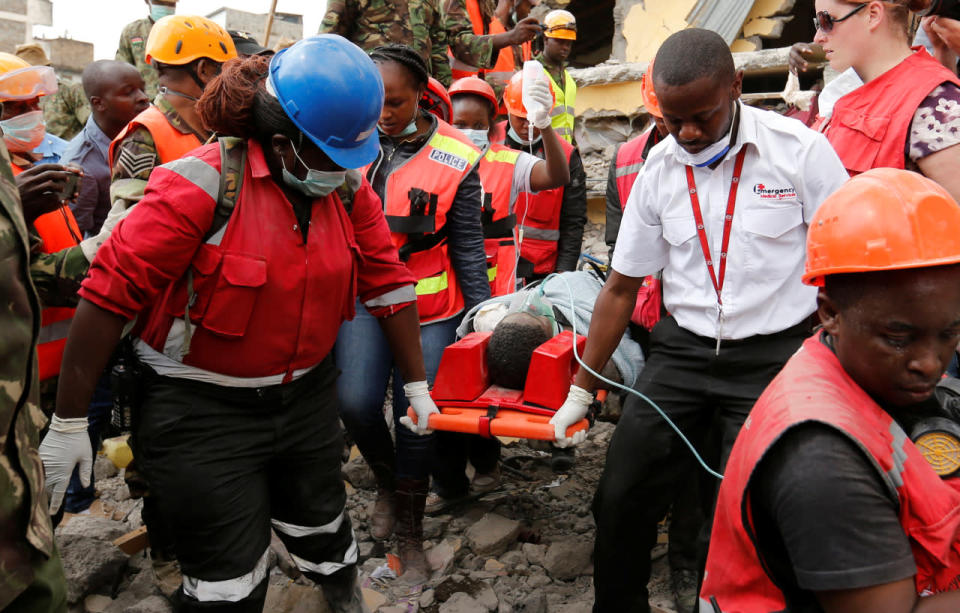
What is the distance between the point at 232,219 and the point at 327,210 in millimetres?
345

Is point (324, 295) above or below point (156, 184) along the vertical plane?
below

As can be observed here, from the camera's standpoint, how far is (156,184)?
2125mm

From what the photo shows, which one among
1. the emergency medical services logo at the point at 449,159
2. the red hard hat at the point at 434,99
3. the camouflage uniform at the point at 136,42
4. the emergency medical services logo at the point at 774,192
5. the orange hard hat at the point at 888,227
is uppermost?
the orange hard hat at the point at 888,227

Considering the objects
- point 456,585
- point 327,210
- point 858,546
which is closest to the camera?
point 858,546

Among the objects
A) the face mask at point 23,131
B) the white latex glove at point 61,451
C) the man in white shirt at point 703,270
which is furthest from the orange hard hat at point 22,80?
the man in white shirt at point 703,270

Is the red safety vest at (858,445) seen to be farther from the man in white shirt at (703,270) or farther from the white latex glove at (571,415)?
the white latex glove at (571,415)

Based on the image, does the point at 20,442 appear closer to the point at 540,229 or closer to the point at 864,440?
the point at 864,440

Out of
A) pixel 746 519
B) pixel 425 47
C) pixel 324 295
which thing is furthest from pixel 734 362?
pixel 425 47

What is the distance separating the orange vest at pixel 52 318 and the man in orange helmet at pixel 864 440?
2643 mm

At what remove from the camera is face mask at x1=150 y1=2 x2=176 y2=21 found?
18.7 feet

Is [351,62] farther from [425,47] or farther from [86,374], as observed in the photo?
[425,47]

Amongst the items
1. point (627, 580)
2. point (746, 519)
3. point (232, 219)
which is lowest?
point (627, 580)

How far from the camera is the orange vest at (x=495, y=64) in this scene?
627cm

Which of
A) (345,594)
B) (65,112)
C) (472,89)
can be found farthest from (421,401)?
(65,112)
